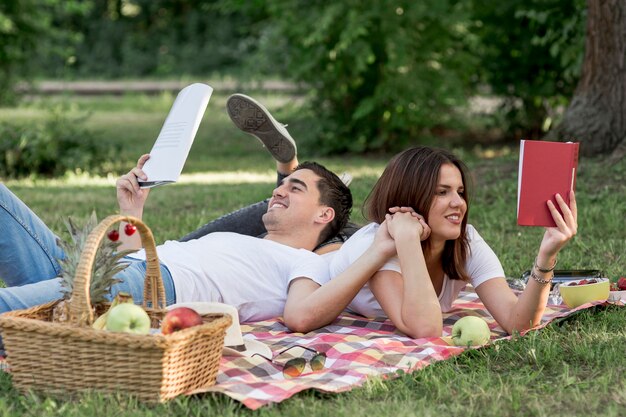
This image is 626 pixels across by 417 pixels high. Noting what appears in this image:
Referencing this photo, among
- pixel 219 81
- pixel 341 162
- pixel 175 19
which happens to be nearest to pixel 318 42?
pixel 341 162

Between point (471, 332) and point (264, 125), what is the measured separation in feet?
6.41

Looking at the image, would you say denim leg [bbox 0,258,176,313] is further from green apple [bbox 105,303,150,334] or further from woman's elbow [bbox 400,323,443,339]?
woman's elbow [bbox 400,323,443,339]

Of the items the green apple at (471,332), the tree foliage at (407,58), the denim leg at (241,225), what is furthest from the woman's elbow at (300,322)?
the tree foliage at (407,58)

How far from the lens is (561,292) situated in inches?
180

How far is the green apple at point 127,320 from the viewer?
3.19 m

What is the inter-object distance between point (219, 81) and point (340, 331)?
19.2 meters

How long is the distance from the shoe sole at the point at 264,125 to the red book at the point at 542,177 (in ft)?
6.35

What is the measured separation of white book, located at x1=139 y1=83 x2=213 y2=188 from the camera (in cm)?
395

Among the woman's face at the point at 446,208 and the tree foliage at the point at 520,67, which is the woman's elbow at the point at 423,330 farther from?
the tree foliage at the point at 520,67

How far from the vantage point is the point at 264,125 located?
212 inches

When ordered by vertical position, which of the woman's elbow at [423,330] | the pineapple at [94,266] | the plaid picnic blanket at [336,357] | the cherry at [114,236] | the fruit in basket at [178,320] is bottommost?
the plaid picnic blanket at [336,357]

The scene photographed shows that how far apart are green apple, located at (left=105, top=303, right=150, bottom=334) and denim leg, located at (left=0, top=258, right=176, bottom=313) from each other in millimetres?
348

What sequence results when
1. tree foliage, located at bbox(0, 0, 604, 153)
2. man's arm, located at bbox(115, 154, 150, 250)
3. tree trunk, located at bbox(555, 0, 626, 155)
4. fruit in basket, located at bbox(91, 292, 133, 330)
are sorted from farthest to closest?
tree foliage, located at bbox(0, 0, 604, 153) → tree trunk, located at bbox(555, 0, 626, 155) → man's arm, located at bbox(115, 154, 150, 250) → fruit in basket, located at bbox(91, 292, 133, 330)

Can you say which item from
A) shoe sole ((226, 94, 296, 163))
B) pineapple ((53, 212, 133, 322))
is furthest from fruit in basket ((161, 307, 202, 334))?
shoe sole ((226, 94, 296, 163))
